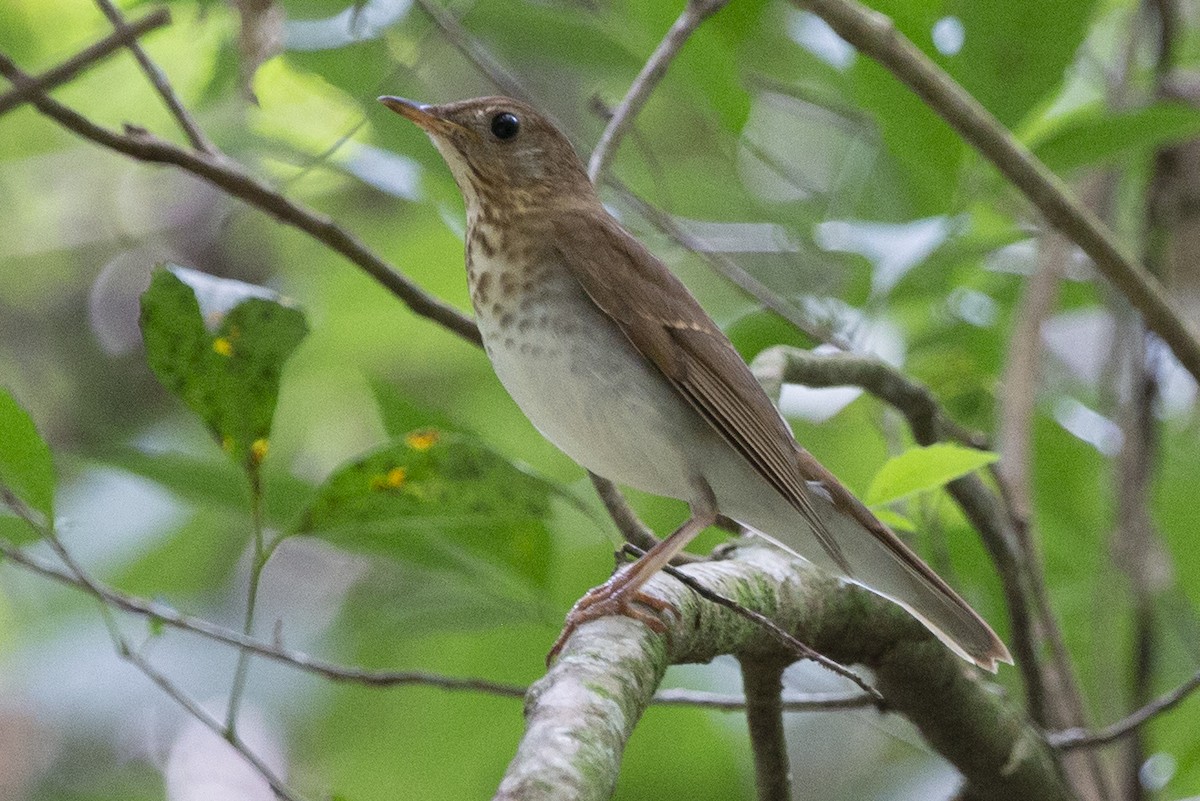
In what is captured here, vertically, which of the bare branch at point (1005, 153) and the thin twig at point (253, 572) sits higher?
the bare branch at point (1005, 153)

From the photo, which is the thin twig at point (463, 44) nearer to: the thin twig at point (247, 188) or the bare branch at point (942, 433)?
the thin twig at point (247, 188)

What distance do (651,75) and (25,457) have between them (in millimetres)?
1586

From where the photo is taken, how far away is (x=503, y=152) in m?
3.16

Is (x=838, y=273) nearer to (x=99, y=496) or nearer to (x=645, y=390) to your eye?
(x=645, y=390)

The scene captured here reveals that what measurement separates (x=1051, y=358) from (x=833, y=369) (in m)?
2.24

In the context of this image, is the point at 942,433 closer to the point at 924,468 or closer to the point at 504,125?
the point at 924,468

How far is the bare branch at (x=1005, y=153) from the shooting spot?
2.97 m

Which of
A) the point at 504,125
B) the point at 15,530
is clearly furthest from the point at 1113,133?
the point at 15,530

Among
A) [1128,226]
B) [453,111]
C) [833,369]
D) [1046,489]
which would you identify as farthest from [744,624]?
[1128,226]

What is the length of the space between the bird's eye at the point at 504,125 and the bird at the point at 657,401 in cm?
23

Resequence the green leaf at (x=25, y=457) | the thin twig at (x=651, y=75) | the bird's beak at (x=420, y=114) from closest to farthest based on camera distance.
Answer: the green leaf at (x=25, y=457)
the bird's beak at (x=420, y=114)
the thin twig at (x=651, y=75)

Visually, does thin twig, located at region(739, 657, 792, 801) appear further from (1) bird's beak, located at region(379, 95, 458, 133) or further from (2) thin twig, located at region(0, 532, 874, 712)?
(1) bird's beak, located at region(379, 95, 458, 133)

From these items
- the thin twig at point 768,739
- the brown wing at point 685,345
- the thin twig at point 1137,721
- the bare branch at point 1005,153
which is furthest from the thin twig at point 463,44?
the thin twig at point 1137,721

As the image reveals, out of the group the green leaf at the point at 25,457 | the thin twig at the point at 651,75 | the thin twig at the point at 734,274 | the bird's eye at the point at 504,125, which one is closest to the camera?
the green leaf at the point at 25,457
